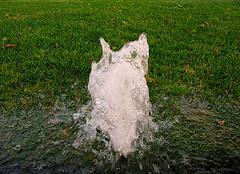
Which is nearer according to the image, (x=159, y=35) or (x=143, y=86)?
(x=143, y=86)

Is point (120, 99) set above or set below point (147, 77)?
above

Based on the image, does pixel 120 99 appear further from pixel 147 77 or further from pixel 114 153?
pixel 147 77

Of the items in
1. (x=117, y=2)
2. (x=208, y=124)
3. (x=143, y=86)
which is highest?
(x=143, y=86)

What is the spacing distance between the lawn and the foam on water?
0.29 meters

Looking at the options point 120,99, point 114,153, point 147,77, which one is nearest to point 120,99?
point 120,99

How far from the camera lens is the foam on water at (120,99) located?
6.27 meters

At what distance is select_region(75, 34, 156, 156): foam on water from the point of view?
20.6 feet

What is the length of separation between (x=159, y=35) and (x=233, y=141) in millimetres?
6225

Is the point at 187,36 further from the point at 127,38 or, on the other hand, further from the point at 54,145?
the point at 54,145

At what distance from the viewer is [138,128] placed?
21.7 feet

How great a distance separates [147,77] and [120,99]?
9.29 feet

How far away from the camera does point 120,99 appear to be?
641 cm

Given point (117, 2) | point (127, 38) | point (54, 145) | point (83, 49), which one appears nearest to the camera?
point (54, 145)

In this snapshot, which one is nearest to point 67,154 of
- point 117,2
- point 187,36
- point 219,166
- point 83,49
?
point 219,166
